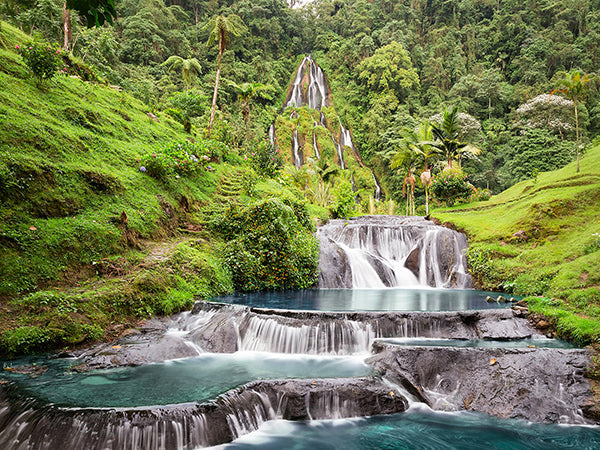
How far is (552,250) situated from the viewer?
10.0 meters

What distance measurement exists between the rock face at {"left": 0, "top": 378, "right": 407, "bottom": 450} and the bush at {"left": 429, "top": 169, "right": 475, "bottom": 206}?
59.2 feet

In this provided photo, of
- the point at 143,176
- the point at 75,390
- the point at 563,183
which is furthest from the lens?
the point at 563,183

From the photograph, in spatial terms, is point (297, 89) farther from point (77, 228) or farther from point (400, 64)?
point (77, 228)

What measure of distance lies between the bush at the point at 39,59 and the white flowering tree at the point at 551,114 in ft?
120

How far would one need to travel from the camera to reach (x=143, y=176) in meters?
9.99

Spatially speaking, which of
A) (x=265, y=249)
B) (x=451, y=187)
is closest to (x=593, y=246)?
(x=265, y=249)

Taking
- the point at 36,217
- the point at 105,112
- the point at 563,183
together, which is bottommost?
the point at 36,217

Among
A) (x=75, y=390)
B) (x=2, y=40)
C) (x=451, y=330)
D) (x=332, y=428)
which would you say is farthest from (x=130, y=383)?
(x=2, y=40)

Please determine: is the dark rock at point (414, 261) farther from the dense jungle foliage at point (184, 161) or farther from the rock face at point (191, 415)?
the rock face at point (191, 415)

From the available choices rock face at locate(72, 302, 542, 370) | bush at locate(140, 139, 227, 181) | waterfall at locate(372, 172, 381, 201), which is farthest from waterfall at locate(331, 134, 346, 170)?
rock face at locate(72, 302, 542, 370)

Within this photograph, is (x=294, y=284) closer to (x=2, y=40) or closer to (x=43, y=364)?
(x=43, y=364)

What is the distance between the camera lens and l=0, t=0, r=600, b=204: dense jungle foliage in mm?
31812

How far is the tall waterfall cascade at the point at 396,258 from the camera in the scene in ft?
40.3

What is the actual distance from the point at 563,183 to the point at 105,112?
60.7 feet
